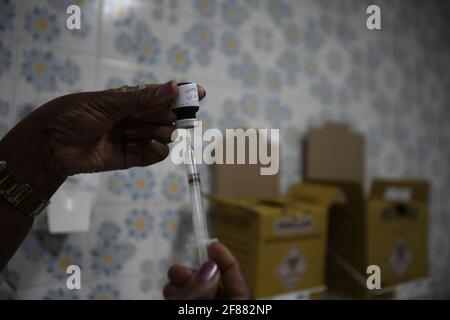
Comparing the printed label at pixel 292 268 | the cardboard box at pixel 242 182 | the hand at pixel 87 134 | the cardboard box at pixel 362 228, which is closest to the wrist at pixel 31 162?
the hand at pixel 87 134

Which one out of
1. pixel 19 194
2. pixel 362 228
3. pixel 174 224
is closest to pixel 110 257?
pixel 174 224

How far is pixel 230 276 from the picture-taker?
1.78ft

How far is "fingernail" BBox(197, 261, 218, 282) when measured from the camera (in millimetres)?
491

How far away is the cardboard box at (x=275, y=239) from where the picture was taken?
0.91 metres

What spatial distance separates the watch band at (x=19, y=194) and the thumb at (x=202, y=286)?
370 millimetres

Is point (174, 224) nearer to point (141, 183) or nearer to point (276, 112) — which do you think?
point (141, 183)

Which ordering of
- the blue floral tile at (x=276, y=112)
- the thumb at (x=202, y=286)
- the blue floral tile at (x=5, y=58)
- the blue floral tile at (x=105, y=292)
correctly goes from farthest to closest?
the blue floral tile at (x=276, y=112), the blue floral tile at (x=105, y=292), the blue floral tile at (x=5, y=58), the thumb at (x=202, y=286)

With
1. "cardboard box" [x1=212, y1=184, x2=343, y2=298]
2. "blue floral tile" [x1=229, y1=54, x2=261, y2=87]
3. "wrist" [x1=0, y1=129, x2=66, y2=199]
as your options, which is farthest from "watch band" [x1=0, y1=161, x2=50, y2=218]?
"blue floral tile" [x1=229, y1=54, x2=261, y2=87]

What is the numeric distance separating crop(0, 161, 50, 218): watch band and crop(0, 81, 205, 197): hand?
1 cm

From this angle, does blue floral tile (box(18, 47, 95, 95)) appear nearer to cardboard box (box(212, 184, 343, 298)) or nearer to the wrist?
the wrist

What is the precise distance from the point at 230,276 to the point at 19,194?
46 centimetres

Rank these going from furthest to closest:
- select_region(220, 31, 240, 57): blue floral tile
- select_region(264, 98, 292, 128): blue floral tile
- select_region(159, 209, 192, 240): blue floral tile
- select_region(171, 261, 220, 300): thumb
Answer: select_region(264, 98, 292, 128): blue floral tile → select_region(220, 31, 240, 57): blue floral tile → select_region(159, 209, 192, 240): blue floral tile → select_region(171, 261, 220, 300): thumb

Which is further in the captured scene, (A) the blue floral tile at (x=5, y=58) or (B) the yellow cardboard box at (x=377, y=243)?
(B) the yellow cardboard box at (x=377, y=243)

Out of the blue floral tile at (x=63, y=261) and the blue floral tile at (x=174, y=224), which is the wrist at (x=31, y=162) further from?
the blue floral tile at (x=174, y=224)
